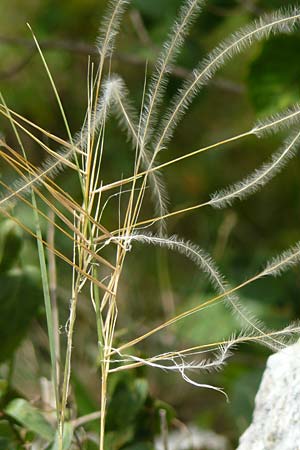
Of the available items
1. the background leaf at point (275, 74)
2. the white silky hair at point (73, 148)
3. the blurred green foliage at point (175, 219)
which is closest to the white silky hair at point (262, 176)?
the white silky hair at point (73, 148)

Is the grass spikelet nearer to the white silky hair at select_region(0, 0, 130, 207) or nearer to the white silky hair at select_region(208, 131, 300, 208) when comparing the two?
the white silky hair at select_region(208, 131, 300, 208)

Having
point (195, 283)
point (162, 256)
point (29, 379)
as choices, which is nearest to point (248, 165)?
point (162, 256)

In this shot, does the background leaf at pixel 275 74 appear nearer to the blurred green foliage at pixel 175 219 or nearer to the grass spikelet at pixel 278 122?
the blurred green foliage at pixel 175 219

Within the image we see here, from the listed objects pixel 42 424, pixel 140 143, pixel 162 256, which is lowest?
pixel 162 256

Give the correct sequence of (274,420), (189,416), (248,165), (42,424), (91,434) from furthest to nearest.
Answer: (248,165)
(189,416)
(91,434)
(42,424)
(274,420)

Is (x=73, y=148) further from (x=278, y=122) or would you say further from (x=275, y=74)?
(x=275, y=74)

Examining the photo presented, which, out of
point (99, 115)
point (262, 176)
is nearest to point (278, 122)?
point (262, 176)

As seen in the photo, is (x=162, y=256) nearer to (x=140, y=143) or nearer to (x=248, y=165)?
(x=248, y=165)
